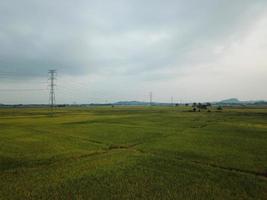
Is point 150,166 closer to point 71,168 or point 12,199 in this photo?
point 71,168

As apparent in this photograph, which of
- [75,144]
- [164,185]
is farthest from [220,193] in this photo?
[75,144]

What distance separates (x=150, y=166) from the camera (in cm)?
1423

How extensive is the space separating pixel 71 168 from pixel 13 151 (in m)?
7.65

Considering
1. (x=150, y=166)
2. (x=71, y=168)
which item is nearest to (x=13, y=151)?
(x=71, y=168)

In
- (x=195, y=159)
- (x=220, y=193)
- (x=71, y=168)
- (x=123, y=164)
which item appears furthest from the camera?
(x=195, y=159)

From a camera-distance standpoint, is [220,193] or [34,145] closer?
[220,193]

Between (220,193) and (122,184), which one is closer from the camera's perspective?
(220,193)

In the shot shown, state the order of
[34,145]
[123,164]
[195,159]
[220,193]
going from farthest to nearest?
[34,145]
[195,159]
[123,164]
[220,193]

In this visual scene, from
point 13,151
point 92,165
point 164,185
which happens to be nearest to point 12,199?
point 92,165

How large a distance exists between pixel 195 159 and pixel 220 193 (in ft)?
20.0

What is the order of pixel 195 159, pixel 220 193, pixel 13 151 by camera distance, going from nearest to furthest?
pixel 220 193
pixel 195 159
pixel 13 151

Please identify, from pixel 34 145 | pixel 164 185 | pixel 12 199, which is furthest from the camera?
pixel 34 145

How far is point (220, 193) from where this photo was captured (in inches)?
394

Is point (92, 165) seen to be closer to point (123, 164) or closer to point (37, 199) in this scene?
Answer: point (123, 164)
